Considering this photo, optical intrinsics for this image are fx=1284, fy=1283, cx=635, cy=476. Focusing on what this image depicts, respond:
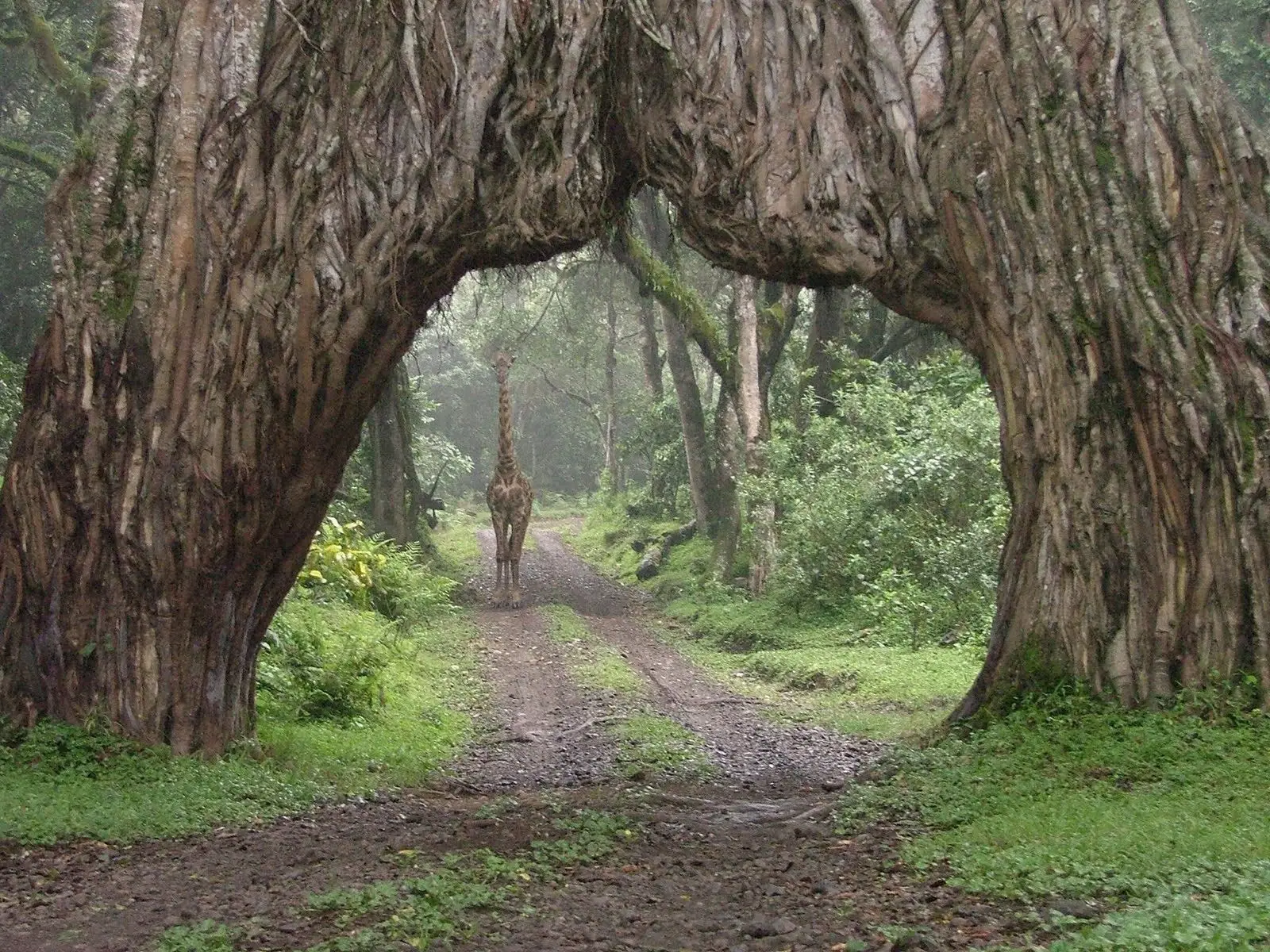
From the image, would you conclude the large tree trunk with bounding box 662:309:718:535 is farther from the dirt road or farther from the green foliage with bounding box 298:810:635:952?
the green foliage with bounding box 298:810:635:952

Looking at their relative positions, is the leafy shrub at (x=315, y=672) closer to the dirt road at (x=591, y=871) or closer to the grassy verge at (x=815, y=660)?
the dirt road at (x=591, y=871)

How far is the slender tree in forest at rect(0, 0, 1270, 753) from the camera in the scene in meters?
6.46

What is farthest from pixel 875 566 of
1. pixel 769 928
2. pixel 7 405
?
pixel 769 928

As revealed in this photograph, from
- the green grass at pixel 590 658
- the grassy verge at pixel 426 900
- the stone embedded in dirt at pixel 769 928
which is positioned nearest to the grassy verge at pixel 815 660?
the green grass at pixel 590 658

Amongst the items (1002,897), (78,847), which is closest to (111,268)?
(78,847)

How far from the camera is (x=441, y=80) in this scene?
295 inches

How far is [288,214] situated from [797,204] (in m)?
2.93

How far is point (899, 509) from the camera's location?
14664 millimetres

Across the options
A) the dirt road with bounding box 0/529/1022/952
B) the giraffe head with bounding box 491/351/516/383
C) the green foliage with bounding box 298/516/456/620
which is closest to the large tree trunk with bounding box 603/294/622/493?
the giraffe head with bounding box 491/351/516/383

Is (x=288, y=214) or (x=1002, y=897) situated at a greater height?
(x=288, y=214)

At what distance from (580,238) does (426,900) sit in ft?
15.1

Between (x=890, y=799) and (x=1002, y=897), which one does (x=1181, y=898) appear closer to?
(x=1002, y=897)

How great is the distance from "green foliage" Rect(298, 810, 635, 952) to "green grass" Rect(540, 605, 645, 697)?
6.22 meters

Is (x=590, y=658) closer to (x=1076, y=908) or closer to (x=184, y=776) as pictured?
(x=184, y=776)
